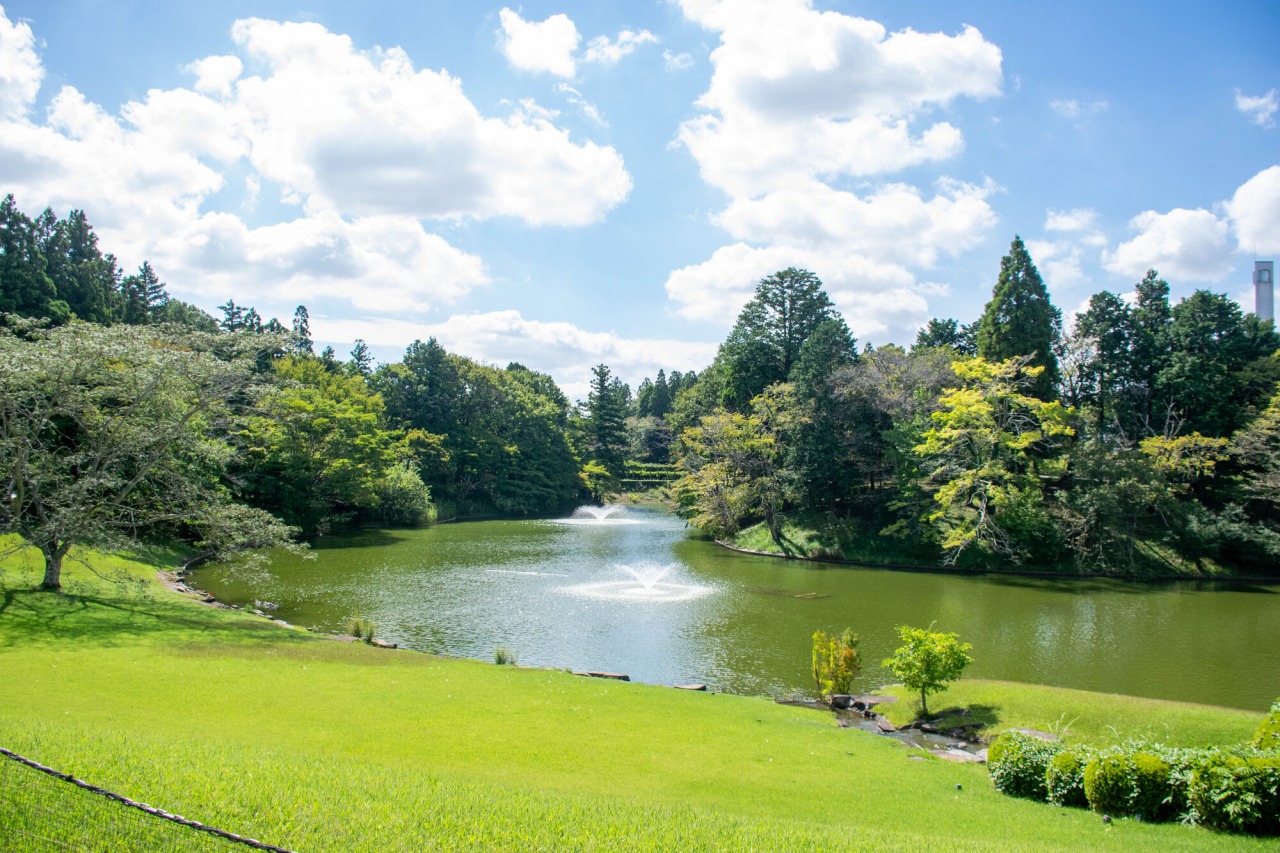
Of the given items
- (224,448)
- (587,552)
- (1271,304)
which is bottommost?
(587,552)

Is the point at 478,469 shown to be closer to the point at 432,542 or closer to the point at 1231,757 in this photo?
the point at 432,542

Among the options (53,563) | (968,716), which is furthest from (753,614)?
(53,563)

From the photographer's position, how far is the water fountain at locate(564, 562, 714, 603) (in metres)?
26.4

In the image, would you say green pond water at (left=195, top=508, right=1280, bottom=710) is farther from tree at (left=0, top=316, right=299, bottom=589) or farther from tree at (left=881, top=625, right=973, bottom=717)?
tree at (left=0, top=316, right=299, bottom=589)

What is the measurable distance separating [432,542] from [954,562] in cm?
2792

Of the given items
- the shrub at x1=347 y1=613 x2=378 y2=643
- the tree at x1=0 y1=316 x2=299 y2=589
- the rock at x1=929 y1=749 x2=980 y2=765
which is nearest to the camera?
the rock at x1=929 y1=749 x2=980 y2=765

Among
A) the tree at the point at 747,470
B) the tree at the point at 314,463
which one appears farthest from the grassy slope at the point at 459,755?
the tree at the point at 747,470

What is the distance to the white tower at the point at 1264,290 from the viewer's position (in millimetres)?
51625

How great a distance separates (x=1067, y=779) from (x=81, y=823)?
1005cm

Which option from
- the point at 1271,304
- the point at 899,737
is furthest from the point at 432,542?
the point at 1271,304

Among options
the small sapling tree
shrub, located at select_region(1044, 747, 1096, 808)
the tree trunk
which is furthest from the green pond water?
shrub, located at select_region(1044, 747, 1096, 808)

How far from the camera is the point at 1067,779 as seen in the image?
8867 millimetres

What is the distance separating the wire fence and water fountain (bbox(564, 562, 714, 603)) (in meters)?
21.2

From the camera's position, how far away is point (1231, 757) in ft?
25.6
